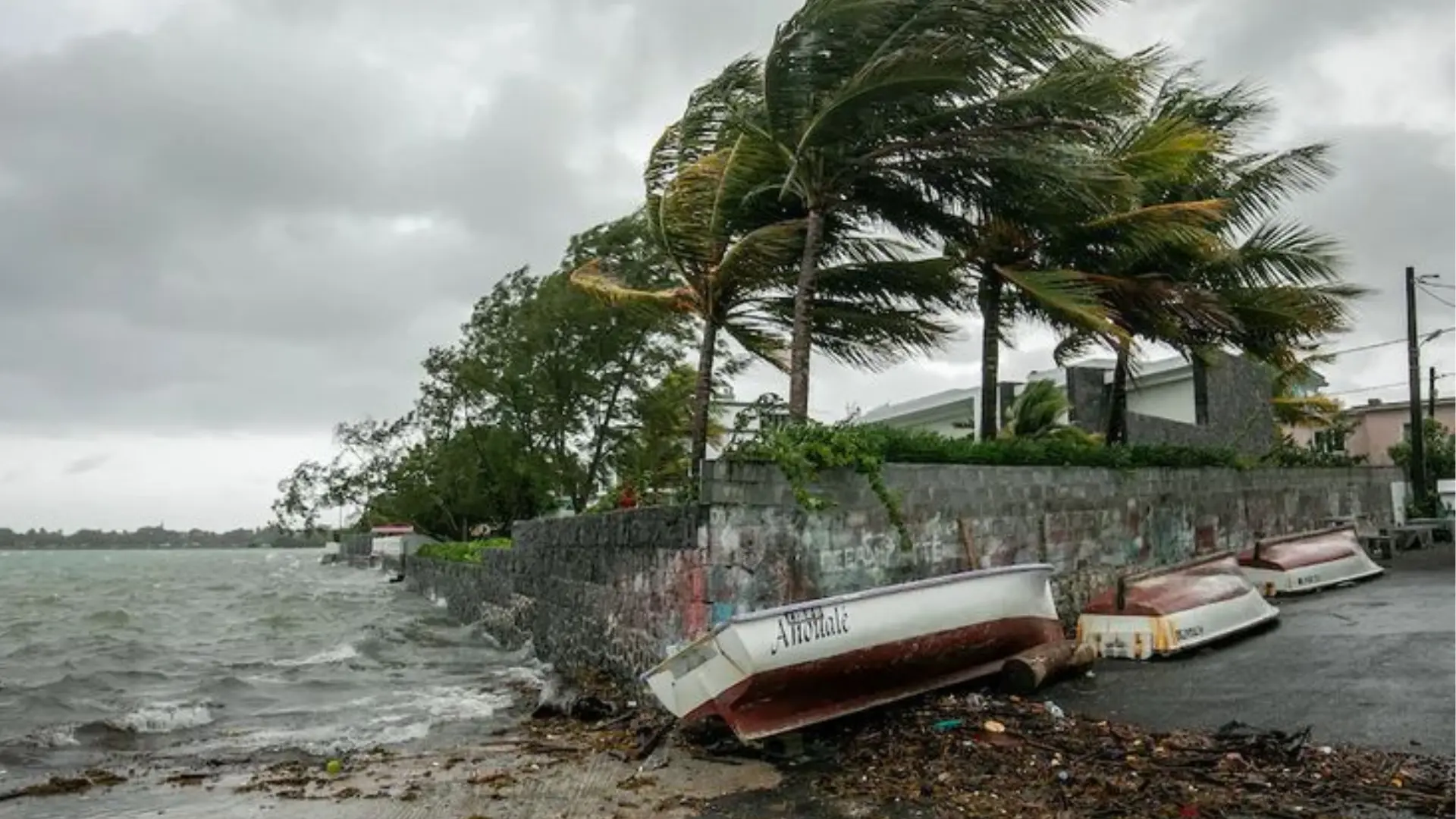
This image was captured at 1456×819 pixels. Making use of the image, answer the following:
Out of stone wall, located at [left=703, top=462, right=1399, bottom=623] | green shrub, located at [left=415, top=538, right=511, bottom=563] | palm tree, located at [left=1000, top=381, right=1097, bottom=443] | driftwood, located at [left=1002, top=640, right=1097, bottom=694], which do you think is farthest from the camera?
green shrub, located at [left=415, top=538, right=511, bottom=563]

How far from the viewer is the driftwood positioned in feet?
27.6

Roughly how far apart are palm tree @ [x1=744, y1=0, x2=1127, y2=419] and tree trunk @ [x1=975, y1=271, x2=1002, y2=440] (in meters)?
2.68

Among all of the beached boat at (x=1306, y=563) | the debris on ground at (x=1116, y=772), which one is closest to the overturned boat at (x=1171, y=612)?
the beached boat at (x=1306, y=563)

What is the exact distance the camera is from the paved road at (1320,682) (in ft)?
22.7

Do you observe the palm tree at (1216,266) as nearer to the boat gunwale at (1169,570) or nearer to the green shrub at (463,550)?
the boat gunwale at (1169,570)

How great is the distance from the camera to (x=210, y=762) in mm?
8492

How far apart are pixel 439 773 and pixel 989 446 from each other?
6339 millimetres

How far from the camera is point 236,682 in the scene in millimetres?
13047

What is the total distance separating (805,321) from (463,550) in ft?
64.1

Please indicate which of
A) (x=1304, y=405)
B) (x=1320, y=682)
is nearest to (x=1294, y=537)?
(x=1320, y=682)

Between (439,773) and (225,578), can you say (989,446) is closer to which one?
(439,773)

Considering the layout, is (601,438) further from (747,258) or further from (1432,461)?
(1432,461)

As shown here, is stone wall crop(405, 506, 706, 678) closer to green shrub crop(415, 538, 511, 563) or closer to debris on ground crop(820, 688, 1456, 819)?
debris on ground crop(820, 688, 1456, 819)

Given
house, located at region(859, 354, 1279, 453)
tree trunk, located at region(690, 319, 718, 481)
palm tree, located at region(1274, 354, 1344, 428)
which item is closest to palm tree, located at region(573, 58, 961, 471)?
tree trunk, located at region(690, 319, 718, 481)
